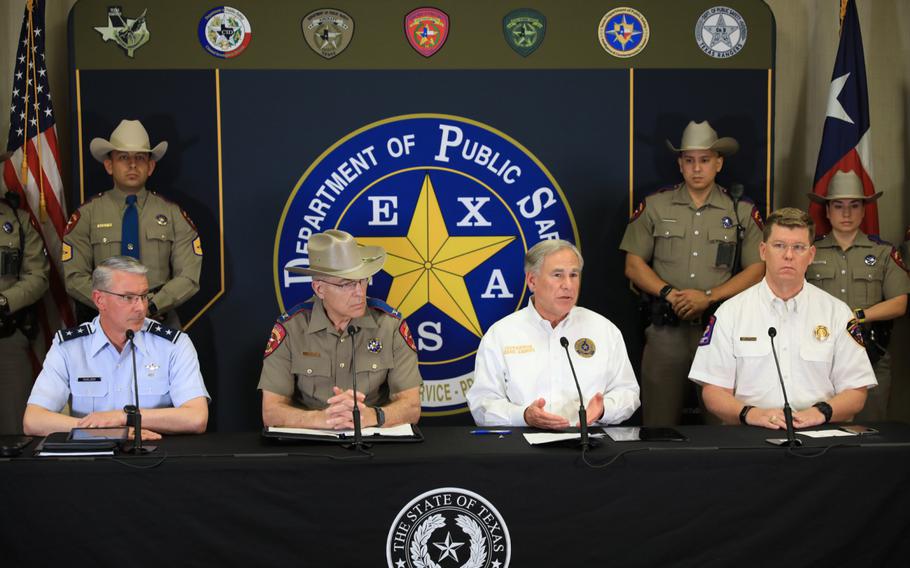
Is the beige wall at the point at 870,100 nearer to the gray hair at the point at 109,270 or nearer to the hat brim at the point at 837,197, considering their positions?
the hat brim at the point at 837,197

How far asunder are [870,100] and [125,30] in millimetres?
4051

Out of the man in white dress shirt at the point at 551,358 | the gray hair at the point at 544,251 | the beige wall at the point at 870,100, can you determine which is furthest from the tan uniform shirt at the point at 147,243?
the gray hair at the point at 544,251

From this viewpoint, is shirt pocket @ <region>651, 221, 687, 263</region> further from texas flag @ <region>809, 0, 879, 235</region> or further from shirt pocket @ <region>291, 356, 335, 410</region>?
shirt pocket @ <region>291, 356, 335, 410</region>

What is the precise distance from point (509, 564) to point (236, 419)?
261 centimetres

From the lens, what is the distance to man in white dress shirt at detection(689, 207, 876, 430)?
11.2 ft

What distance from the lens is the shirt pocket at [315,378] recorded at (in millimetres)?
3643

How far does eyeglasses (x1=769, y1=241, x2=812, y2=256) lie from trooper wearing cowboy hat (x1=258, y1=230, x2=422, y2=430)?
1.43m

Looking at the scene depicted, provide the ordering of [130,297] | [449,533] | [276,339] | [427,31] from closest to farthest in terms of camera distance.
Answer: [449,533], [130,297], [276,339], [427,31]

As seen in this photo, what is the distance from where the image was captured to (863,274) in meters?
4.66

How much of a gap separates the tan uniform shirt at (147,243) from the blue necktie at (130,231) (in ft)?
0.06

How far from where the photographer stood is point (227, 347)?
16.0ft

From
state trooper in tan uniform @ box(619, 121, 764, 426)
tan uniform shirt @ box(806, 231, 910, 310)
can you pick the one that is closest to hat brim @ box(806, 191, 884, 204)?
tan uniform shirt @ box(806, 231, 910, 310)

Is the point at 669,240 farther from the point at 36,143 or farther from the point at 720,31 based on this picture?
the point at 36,143

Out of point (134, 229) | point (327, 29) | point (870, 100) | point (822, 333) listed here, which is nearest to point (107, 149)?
point (134, 229)
